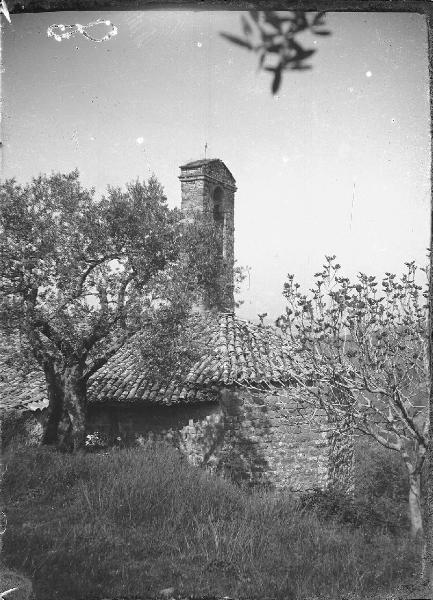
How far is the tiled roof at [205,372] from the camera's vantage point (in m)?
5.37

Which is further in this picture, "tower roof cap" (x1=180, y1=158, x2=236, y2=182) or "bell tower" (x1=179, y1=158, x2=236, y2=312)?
"bell tower" (x1=179, y1=158, x2=236, y2=312)

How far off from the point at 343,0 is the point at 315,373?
307 centimetres

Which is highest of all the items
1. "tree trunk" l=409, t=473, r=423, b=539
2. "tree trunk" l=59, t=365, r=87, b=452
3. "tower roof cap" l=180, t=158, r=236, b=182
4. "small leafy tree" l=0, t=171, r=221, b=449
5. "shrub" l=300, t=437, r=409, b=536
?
"tower roof cap" l=180, t=158, r=236, b=182

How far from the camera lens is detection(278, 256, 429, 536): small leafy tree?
401cm

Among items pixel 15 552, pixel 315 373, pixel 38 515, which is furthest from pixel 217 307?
pixel 15 552

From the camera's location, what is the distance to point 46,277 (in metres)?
4.96

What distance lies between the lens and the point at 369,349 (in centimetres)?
434

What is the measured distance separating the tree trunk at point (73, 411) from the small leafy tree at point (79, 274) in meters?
0.01

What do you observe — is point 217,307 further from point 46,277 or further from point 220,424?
point 220,424

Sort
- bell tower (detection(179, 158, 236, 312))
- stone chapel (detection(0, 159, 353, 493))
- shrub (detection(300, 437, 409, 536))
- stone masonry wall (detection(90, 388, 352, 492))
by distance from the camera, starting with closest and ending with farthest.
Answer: bell tower (detection(179, 158, 236, 312))
shrub (detection(300, 437, 409, 536))
stone chapel (detection(0, 159, 353, 493))
stone masonry wall (detection(90, 388, 352, 492))

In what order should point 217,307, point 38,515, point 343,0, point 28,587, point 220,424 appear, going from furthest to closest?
point 220,424
point 217,307
point 38,515
point 28,587
point 343,0

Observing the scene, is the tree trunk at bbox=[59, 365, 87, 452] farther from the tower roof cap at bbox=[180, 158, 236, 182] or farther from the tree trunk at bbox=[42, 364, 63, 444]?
A: the tower roof cap at bbox=[180, 158, 236, 182]

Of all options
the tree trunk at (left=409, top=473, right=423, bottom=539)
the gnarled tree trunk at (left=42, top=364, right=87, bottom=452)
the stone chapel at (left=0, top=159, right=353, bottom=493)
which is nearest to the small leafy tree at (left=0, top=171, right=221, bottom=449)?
the gnarled tree trunk at (left=42, top=364, right=87, bottom=452)

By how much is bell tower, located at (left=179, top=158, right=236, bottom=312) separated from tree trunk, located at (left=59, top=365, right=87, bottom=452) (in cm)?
186
